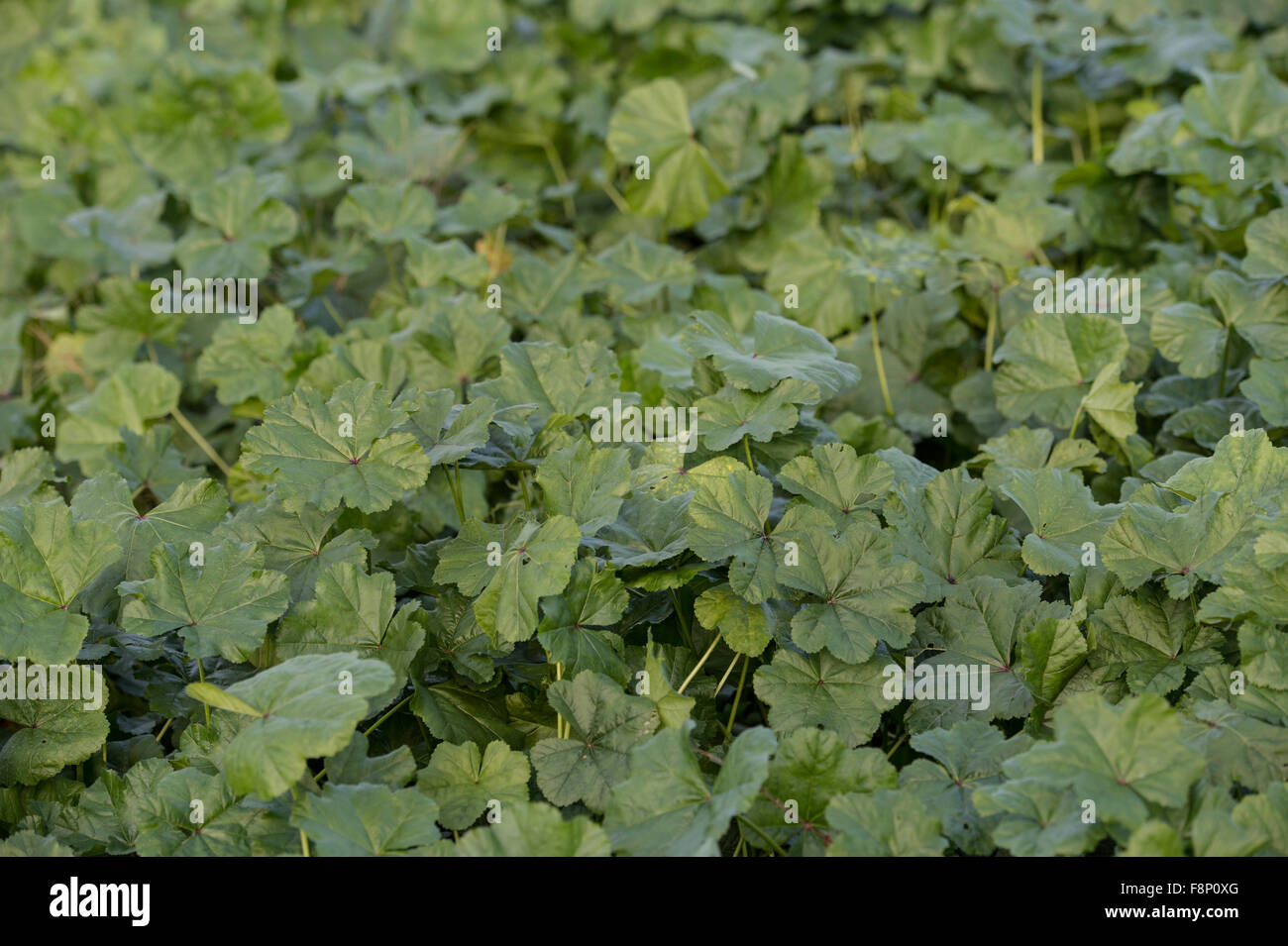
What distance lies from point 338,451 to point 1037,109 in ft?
7.67

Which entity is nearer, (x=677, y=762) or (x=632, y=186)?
(x=677, y=762)

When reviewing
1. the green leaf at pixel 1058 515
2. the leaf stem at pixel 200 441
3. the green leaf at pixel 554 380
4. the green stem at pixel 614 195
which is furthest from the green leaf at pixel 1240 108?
the leaf stem at pixel 200 441

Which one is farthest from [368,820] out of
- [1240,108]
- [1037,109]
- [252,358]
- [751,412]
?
[1037,109]

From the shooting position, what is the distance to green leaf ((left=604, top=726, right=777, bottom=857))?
4.33ft

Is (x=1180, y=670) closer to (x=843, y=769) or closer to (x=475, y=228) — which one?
(x=843, y=769)

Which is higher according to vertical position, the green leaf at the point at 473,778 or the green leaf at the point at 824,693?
the green leaf at the point at 824,693

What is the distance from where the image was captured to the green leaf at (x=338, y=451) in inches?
64.0

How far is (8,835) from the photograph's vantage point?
1.60m

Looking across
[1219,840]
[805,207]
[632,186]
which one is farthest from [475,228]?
[1219,840]

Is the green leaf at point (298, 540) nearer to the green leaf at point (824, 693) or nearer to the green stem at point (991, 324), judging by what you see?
the green leaf at point (824, 693)

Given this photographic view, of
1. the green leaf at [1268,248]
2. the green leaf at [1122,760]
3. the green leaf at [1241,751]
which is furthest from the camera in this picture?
the green leaf at [1268,248]

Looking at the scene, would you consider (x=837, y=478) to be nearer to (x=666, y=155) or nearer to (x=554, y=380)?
(x=554, y=380)

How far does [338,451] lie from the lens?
1.68 metres
